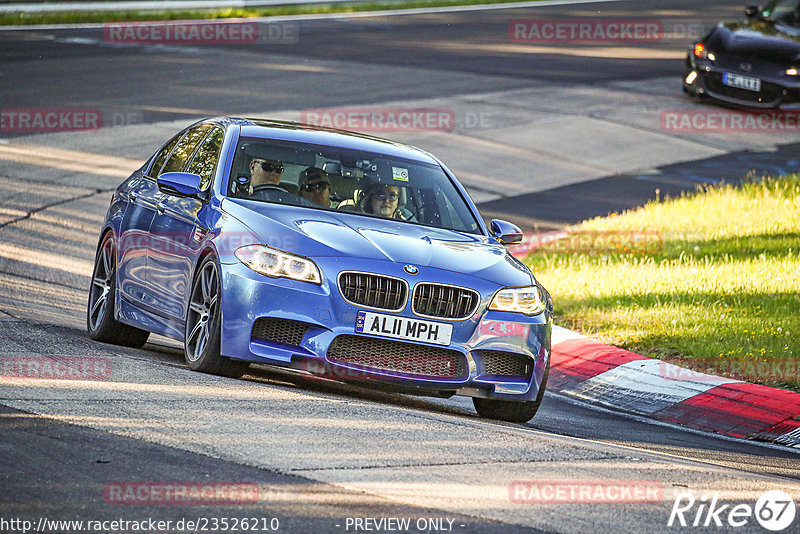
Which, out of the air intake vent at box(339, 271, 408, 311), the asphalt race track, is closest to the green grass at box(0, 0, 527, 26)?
the asphalt race track

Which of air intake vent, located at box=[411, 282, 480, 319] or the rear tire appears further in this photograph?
the rear tire

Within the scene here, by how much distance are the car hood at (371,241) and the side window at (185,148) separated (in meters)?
1.26

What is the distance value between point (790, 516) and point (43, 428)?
3493 millimetres

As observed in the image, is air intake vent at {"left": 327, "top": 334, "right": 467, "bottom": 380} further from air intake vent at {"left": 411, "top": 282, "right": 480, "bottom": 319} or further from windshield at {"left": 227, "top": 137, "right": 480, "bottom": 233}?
windshield at {"left": 227, "top": 137, "right": 480, "bottom": 233}

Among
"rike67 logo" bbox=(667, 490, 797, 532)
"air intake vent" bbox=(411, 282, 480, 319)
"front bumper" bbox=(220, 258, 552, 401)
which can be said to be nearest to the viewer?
"rike67 logo" bbox=(667, 490, 797, 532)

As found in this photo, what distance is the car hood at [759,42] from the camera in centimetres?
2142

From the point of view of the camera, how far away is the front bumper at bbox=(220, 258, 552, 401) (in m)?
7.55

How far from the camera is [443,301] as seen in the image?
306 inches

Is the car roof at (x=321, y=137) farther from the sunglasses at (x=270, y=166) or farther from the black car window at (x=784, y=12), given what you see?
the black car window at (x=784, y=12)

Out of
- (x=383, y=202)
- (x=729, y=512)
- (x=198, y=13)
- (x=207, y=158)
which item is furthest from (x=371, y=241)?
(x=198, y=13)

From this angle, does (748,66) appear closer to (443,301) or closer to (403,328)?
(443,301)

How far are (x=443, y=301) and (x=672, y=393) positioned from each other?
9.36 ft

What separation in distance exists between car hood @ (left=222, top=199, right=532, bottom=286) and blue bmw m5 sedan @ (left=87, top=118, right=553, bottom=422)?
1 cm

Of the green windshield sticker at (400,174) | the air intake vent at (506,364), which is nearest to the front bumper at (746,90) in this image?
the green windshield sticker at (400,174)
